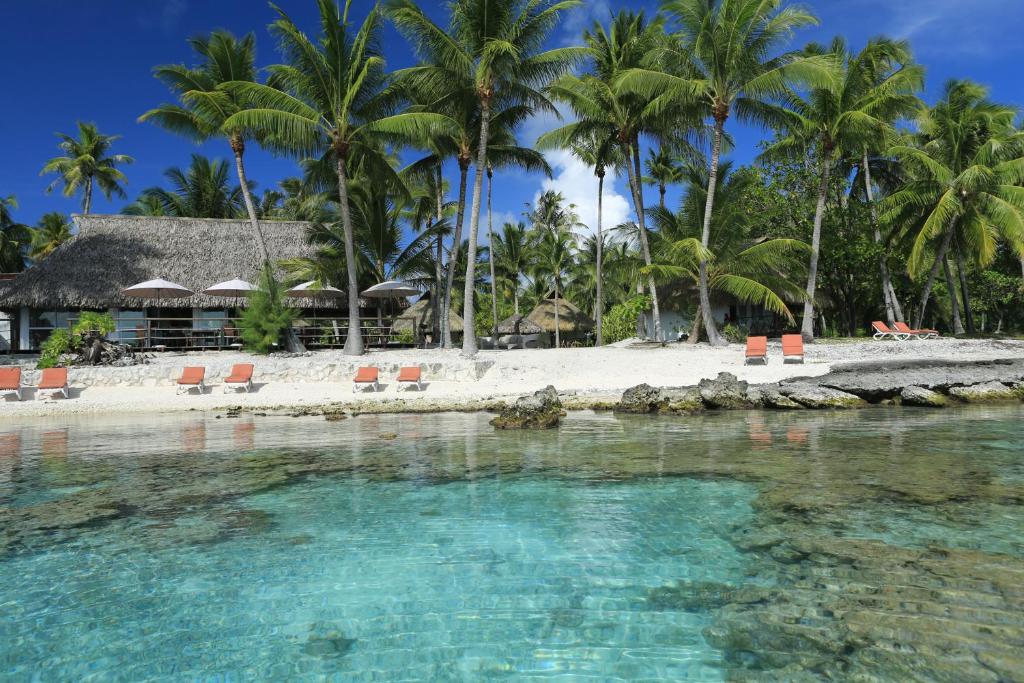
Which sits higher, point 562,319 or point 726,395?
point 562,319

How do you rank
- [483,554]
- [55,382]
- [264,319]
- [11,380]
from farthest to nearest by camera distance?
1. [264,319]
2. [55,382]
3. [11,380]
4. [483,554]

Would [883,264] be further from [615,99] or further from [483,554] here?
[483,554]

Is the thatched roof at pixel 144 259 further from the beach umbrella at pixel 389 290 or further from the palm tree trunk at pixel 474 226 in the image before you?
the palm tree trunk at pixel 474 226

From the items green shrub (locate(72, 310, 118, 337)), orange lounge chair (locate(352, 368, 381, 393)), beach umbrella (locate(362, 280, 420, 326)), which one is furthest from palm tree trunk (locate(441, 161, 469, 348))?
green shrub (locate(72, 310, 118, 337))

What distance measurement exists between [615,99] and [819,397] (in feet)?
36.5

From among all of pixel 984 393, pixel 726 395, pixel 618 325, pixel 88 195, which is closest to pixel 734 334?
pixel 618 325

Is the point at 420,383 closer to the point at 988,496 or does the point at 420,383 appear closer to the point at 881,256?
the point at 988,496

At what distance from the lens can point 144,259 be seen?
22.2 meters

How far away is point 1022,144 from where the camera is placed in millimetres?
20750

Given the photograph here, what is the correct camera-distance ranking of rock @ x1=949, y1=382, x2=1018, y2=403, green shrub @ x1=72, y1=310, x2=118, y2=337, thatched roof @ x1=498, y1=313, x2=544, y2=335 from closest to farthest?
1. rock @ x1=949, y1=382, x2=1018, y2=403
2. green shrub @ x1=72, y1=310, x2=118, y2=337
3. thatched roof @ x1=498, y1=313, x2=544, y2=335

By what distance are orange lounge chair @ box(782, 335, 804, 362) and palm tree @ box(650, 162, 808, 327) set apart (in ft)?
5.54

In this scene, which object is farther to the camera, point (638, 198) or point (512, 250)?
point (512, 250)

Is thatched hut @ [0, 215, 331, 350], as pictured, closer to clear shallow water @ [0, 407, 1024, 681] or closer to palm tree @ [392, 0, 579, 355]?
palm tree @ [392, 0, 579, 355]

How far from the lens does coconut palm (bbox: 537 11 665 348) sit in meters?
18.7
